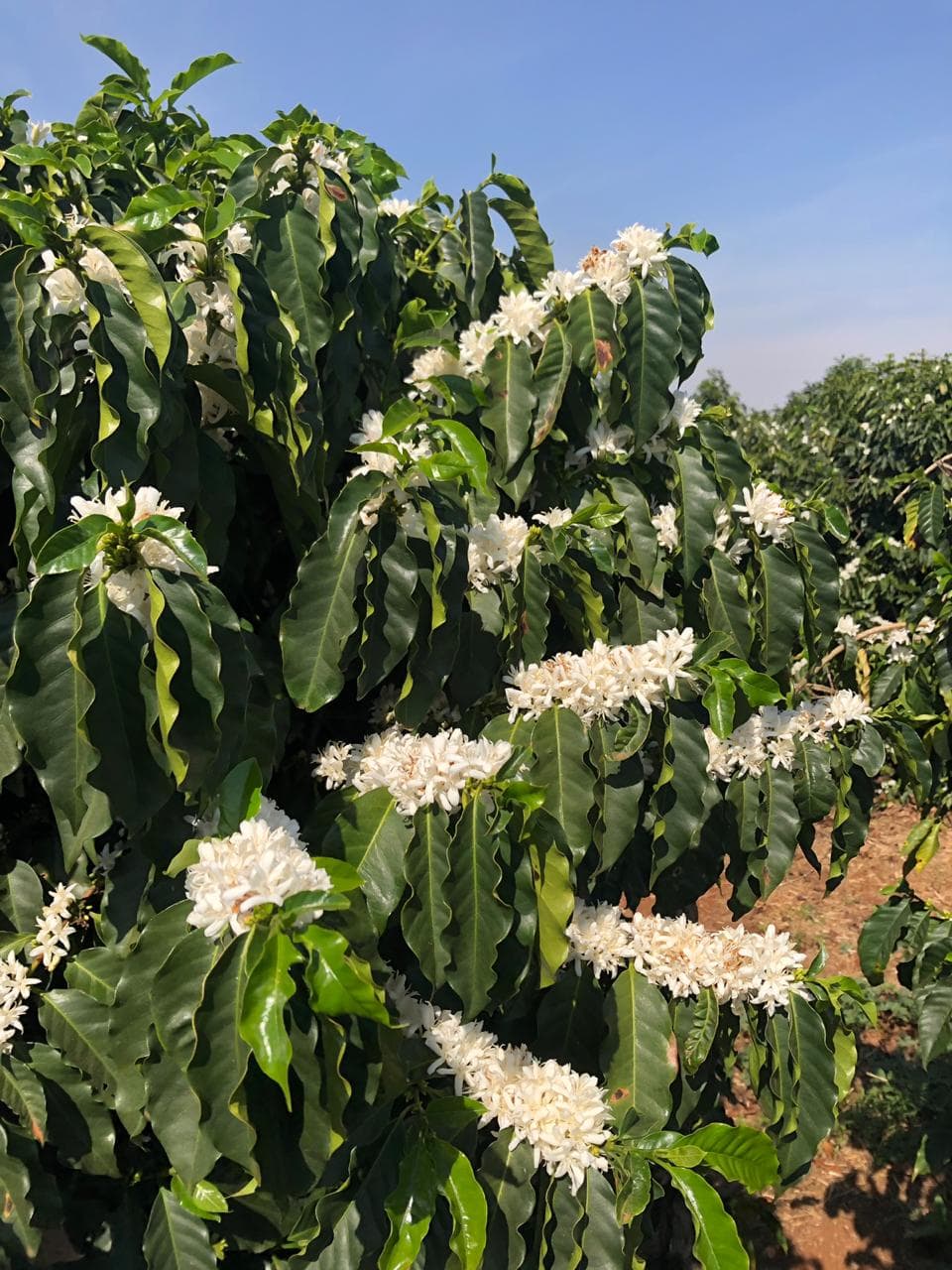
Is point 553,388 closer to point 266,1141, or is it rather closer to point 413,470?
point 413,470

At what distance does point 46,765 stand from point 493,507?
104 centimetres

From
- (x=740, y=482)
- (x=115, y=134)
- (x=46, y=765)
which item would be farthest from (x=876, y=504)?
(x=46, y=765)

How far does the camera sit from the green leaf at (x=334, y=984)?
3.31 feet

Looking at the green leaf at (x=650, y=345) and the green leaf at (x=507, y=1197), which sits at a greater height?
the green leaf at (x=650, y=345)

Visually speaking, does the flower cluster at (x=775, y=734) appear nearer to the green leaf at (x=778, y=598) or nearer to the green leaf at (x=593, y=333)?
the green leaf at (x=778, y=598)

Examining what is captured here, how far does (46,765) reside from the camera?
1275mm

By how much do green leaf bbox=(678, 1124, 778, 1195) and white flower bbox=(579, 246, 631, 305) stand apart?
63.8 inches

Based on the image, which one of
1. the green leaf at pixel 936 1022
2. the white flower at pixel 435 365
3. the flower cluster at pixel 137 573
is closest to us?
the flower cluster at pixel 137 573

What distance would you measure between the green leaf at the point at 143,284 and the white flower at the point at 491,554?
0.69 m

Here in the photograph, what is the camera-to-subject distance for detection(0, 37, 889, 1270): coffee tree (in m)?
1.24

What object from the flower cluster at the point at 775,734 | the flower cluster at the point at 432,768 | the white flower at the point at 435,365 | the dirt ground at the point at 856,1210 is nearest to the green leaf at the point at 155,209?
the white flower at the point at 435,365

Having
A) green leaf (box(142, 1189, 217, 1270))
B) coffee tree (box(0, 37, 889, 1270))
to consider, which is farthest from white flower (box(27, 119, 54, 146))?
green leaf (box(142, 1189, 217, 1270))

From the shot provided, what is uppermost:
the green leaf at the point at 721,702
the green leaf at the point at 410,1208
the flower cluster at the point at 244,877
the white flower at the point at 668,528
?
the white flower at the point at 668,528

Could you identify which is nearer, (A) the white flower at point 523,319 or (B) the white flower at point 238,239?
(B) the white flower at point 238,239
